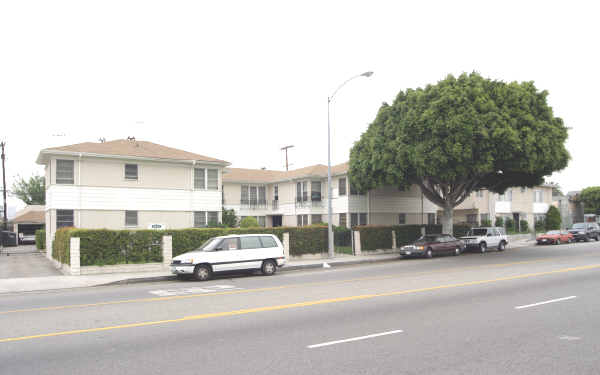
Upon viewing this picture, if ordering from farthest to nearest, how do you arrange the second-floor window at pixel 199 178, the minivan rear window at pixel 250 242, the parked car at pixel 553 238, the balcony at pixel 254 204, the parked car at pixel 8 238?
the parked car at pixel 8 238, the balcony at pixel 254 204, the parked car at pixel 553 238, the second-floor window at pixel 199 178, the minivan rear window at pixel 250 242

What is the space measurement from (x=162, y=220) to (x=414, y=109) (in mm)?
16332

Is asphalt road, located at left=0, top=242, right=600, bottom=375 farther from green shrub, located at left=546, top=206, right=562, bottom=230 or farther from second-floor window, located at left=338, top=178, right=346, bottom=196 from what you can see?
green shrub, located at left=546, top=206, right=562, bottom=230

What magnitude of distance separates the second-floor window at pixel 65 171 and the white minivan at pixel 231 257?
1143 centimetres

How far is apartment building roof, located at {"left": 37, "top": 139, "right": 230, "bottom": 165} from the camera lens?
25.8 m

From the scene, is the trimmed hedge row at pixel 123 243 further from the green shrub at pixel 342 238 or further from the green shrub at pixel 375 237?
the green shrub at pixel 375 237

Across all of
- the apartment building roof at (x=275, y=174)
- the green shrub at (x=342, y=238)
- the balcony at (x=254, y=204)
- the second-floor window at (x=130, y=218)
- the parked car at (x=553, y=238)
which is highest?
the apartment building roof at (x=275, y=174)

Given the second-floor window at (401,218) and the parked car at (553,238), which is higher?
the second-floor window at (401,218)

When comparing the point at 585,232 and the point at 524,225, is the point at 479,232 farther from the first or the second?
the point at 524,225

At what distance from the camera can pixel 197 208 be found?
2953 cm

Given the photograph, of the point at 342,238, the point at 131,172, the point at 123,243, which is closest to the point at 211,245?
the point at 123,243

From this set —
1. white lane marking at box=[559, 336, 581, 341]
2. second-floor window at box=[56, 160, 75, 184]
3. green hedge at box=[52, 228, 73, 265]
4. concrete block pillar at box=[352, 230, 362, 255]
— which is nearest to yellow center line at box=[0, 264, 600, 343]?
white lane marking at box=[559, 336, 581, 341]

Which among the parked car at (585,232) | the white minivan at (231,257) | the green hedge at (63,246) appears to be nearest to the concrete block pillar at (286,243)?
the white minivan at (231,257)

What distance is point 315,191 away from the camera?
40.2m

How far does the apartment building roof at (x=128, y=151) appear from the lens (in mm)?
25812
